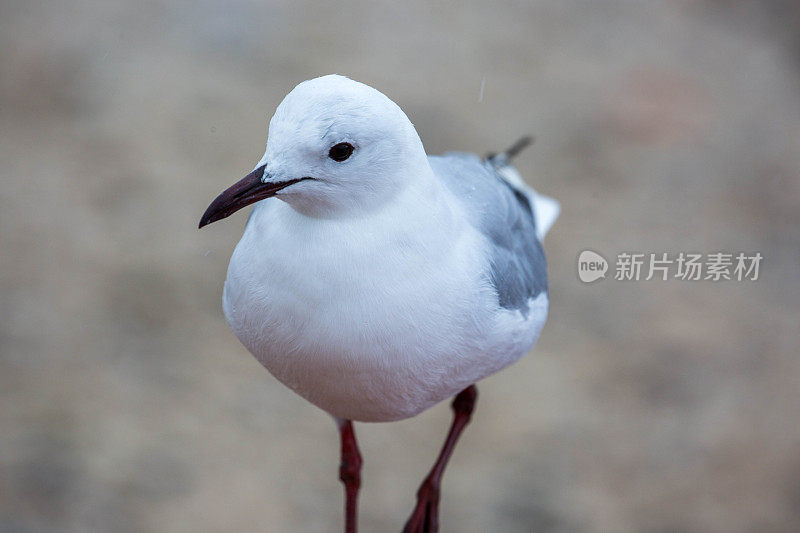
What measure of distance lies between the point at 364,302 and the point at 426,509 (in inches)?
28.3

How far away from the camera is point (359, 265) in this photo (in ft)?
4.20

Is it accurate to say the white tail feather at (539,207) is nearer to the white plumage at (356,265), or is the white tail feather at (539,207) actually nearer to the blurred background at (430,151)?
the white plumage at (356,265)

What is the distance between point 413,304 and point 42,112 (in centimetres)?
371

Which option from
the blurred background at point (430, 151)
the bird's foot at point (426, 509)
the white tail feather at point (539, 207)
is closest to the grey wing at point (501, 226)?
the white tail feather at point (539, 207)

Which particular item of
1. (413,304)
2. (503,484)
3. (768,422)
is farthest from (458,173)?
(768,422)

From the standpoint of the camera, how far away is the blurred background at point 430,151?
332cm

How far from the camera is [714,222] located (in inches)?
170

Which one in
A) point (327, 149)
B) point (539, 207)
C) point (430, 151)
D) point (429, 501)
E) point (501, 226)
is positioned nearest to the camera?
point (327, 149)

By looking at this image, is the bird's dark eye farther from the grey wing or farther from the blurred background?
the blurred background

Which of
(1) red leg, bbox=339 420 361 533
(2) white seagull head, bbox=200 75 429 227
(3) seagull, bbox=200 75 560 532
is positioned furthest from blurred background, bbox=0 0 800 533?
(2) white seagull head, bbox=200 75 429 227

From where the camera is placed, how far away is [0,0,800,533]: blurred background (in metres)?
3.32

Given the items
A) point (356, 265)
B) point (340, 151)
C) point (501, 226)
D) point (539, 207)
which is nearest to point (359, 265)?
point (356, 265)

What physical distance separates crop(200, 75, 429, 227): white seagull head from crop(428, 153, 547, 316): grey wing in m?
0.29

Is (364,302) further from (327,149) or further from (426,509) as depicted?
(426,509)
